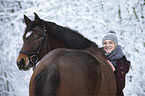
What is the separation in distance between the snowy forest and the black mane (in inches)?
86.7

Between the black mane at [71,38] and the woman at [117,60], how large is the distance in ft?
0.81

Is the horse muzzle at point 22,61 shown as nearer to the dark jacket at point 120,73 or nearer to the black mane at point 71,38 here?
the black mane at point 71,38

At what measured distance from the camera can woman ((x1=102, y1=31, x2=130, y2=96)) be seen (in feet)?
4.75

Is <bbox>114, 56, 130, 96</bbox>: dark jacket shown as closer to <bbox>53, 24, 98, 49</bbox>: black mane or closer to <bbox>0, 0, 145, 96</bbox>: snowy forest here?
<bbox>53, 24, 98, 49</bbox>: black mane

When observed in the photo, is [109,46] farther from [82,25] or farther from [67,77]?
[82,25]

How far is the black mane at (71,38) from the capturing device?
1.47 metres

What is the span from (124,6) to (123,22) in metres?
0.46

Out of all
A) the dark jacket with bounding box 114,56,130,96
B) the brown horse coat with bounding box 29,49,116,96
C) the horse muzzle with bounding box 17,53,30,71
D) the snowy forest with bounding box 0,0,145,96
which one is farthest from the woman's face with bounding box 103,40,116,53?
the snowy forest with bounding box 0,0,145,96

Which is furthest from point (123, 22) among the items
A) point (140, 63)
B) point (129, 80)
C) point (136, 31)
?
point (129, 80)

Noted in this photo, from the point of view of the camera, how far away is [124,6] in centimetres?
390

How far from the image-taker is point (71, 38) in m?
1.51

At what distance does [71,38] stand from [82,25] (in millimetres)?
2521

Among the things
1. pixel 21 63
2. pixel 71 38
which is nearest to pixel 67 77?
pixel 71 38

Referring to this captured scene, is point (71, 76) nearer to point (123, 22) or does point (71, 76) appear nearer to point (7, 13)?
point (123, 22)
